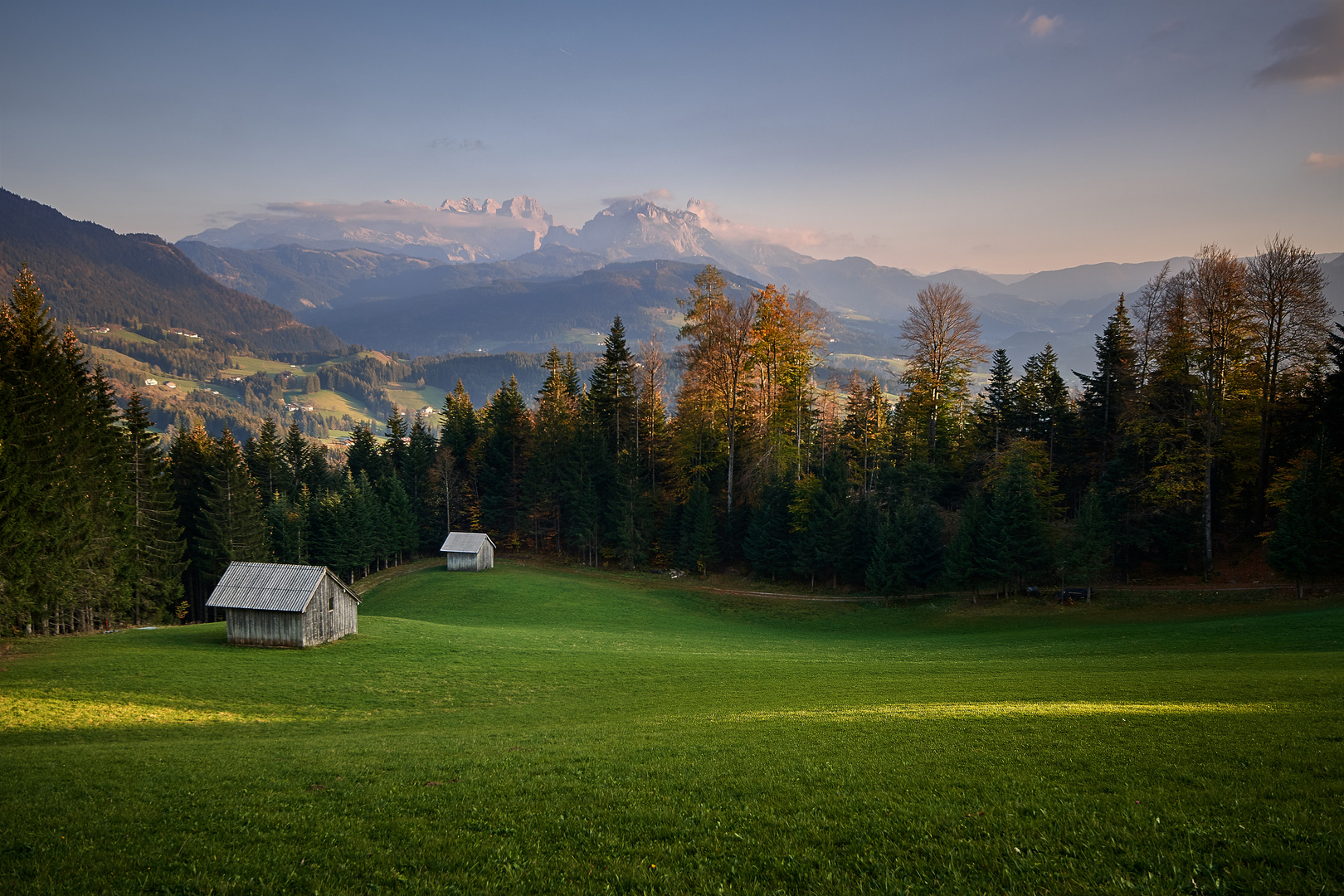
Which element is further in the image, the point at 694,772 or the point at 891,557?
the point at 891,557

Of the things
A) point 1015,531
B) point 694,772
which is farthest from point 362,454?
point 694,772

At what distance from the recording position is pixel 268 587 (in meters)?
36.8

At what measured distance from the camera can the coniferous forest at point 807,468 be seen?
1500 inches

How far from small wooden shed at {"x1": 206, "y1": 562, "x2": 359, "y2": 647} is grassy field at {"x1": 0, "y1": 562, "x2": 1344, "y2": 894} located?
198 inches

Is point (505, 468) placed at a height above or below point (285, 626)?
above

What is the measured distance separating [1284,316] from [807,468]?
34546mm

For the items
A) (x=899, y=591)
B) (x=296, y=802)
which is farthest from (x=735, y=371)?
(x=296, y=802)

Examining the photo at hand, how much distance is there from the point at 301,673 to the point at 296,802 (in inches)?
816

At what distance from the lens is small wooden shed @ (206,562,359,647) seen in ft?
117

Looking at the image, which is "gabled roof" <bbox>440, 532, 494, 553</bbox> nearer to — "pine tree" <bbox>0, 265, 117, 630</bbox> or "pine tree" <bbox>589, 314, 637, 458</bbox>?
"pine tree" <bbox>589, 314, 637, 458</bbox>

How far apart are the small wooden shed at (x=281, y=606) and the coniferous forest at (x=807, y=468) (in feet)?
34.7

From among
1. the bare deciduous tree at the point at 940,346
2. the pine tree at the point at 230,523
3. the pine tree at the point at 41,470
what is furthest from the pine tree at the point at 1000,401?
the pine tree at the point at 230,523

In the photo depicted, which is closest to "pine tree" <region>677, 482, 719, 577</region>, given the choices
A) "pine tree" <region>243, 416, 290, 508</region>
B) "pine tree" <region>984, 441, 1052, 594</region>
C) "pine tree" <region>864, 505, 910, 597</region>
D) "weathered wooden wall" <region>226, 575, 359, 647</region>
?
"pine tree" <region>864, 505, 910, 597</region>

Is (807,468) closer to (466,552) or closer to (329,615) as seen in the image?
(466,552)
